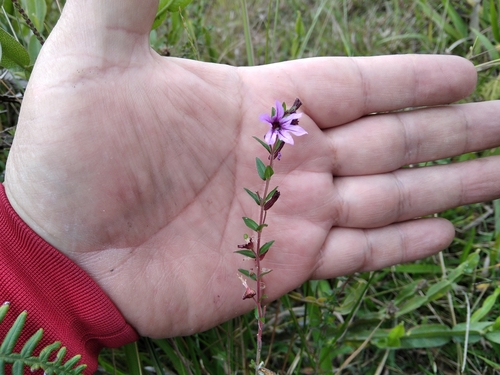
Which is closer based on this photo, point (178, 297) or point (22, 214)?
point (22, 214)

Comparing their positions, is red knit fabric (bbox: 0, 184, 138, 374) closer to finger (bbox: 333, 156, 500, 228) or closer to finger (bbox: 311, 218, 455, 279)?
finger (bbox: 311, 218, 455, 279)

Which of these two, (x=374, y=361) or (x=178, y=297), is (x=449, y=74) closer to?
(x=374, y=361)

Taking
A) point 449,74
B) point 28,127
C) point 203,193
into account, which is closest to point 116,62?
point 28,127

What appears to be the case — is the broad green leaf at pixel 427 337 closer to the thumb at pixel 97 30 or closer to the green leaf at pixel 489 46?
the green leaf at pixel 489 46

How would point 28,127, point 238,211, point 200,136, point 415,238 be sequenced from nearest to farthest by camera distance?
point 28,127
point 200,136
point 238,211
point 415,238

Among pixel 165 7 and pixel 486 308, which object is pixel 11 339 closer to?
pixel 165 7

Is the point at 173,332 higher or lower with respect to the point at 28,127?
lower
